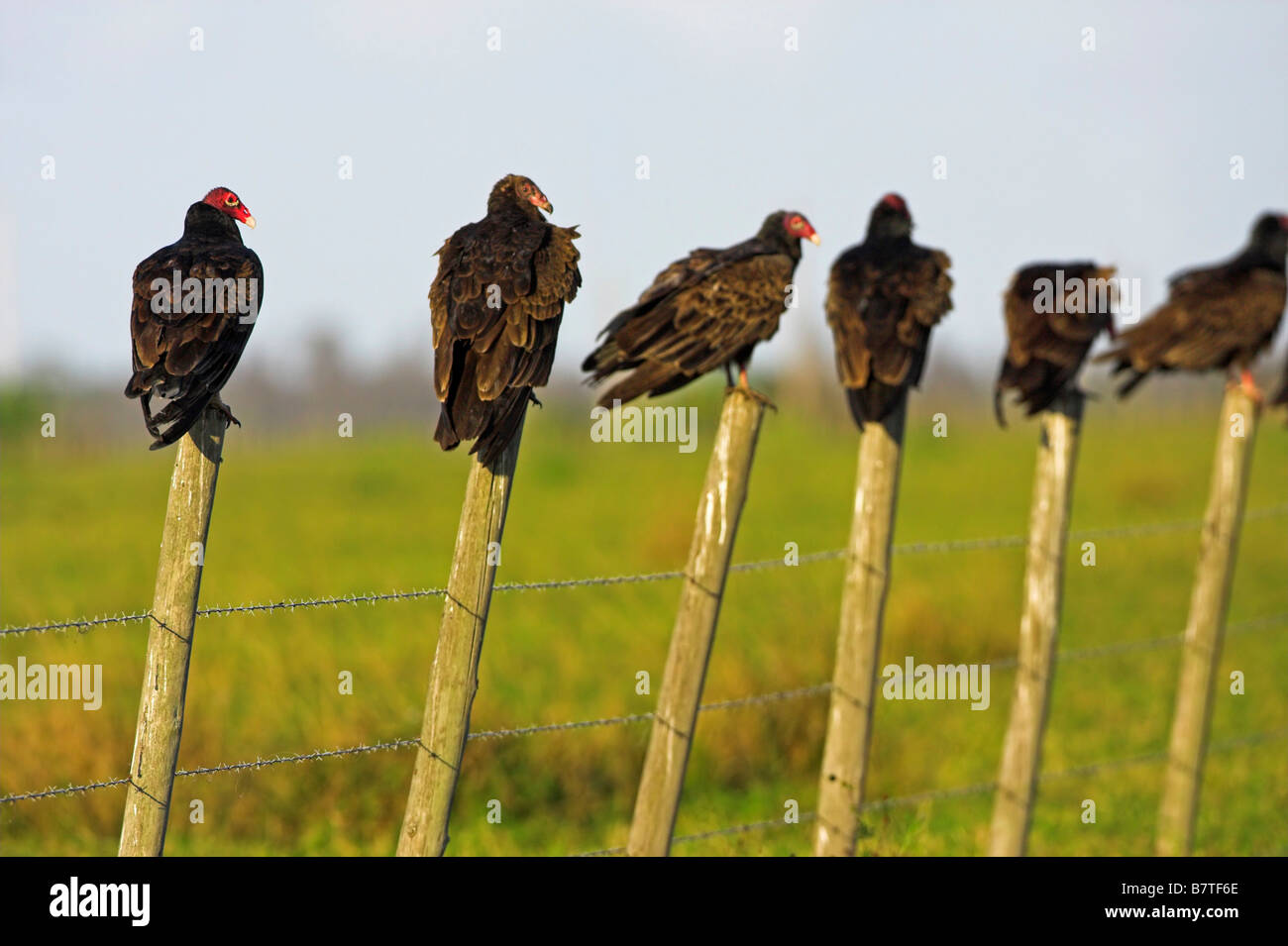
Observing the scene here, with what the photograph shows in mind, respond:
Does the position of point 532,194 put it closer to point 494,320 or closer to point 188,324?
point 494,320

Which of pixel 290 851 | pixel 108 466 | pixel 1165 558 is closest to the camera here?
pixel 290 851

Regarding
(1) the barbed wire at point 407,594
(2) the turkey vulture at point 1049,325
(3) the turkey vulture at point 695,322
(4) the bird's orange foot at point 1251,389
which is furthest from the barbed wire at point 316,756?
(4) the bird's orange foot at point 1251,389

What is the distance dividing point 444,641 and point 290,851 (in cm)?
284

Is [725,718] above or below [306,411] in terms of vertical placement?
below

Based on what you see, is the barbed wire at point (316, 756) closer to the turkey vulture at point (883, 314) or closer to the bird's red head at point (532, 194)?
the turkey vulture at point (883, 314)

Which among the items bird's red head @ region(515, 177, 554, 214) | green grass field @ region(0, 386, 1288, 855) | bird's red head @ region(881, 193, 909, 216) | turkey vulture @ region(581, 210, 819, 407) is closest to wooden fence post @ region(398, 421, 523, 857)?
turkey vulture @ region(581, 210, 819, 407)

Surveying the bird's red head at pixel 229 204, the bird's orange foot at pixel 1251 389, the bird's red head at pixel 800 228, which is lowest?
the bird's orange foot at pixel 1251 389

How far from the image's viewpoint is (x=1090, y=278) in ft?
14.4

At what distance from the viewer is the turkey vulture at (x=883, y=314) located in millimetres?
3600

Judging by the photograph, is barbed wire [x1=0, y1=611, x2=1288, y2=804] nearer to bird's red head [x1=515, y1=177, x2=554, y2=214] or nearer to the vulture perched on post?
the vulture perched on post

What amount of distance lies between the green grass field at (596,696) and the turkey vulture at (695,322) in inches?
52.0

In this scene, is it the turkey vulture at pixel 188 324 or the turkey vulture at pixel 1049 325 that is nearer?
the turkey vulture at pixel 188 324
